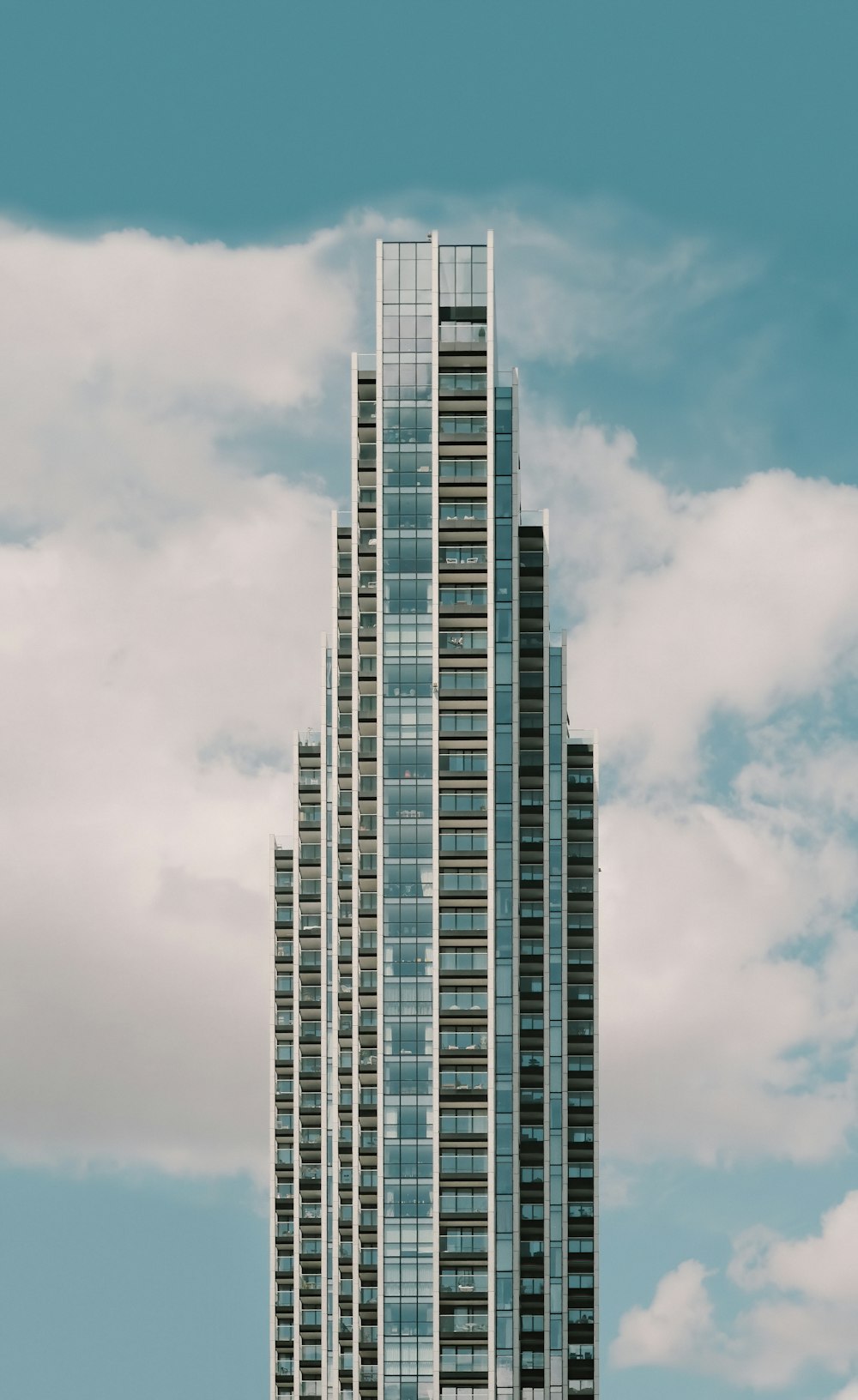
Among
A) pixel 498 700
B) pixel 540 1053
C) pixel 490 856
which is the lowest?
pixel 540 1053

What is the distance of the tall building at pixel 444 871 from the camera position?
7210 inches

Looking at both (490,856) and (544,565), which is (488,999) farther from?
(544,565)

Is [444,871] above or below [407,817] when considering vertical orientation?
below

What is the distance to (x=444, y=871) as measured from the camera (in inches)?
7362

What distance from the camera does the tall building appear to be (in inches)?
7210

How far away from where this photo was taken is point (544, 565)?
197 meters

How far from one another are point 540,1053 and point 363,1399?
29660mm

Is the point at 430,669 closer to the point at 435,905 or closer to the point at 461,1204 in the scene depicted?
the point at 435,905

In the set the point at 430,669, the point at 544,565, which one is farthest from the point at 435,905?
the point at 544,565

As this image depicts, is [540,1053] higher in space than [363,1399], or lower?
higher

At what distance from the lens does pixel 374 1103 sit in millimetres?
187375

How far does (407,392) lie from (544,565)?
59.5 ft

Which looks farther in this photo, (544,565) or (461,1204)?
(544,565)

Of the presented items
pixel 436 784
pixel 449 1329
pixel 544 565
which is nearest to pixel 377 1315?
pixel 449 1329
